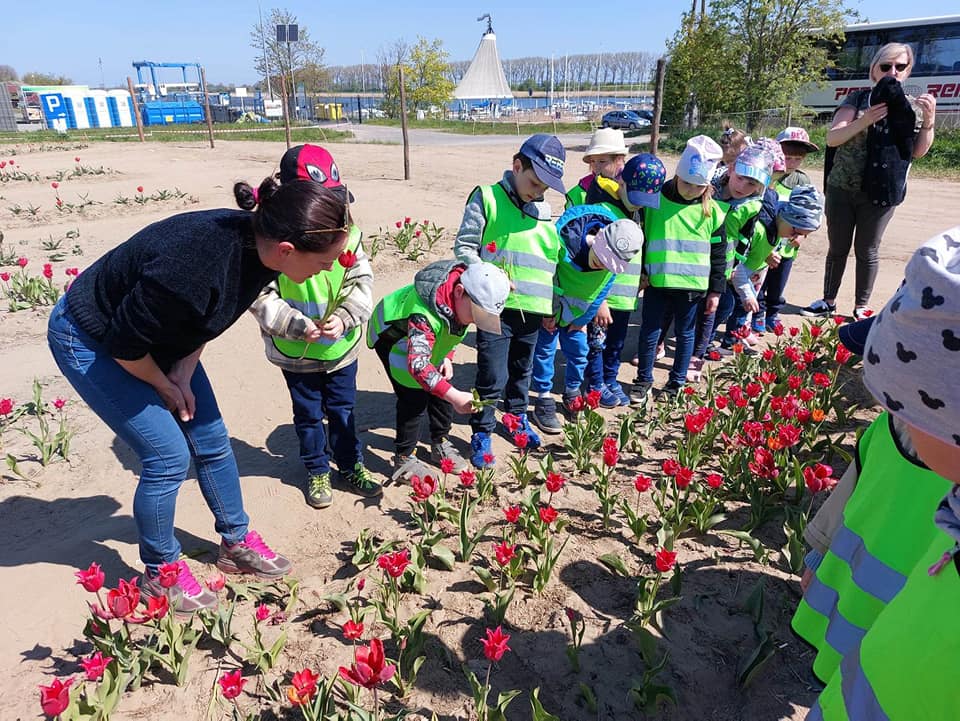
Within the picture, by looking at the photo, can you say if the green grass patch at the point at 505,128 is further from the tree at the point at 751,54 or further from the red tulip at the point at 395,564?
the red tulip at the point at 395,564

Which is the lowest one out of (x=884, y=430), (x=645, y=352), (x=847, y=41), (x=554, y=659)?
(x=554, y=659)

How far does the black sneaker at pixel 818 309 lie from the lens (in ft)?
19.9

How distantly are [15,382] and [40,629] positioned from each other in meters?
2.71

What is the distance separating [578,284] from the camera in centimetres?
386

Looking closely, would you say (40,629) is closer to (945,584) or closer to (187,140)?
(945,584)

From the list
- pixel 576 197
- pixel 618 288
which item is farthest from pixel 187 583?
pixel 576 197

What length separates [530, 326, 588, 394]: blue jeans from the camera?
4.09m

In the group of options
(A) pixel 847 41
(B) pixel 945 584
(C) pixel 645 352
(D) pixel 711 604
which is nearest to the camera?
(B) pixel 945 584

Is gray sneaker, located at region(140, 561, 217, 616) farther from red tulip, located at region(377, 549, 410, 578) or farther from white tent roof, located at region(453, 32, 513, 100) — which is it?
white tent roof, located at region(453, 32, 513, 100)

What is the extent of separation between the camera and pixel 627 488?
3436 millimetres

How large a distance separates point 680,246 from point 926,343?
3.40 m

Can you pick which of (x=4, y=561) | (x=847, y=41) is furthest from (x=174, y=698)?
(x=847, y=41)

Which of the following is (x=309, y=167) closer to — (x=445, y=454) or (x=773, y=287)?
(x=445, y=454)

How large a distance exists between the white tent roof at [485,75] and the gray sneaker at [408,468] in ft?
138
